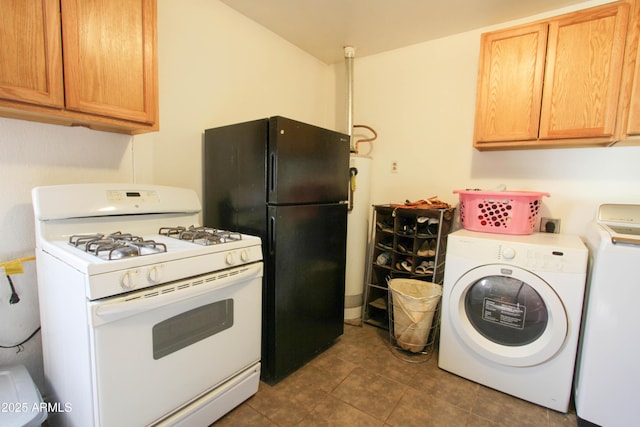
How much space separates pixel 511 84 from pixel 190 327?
2327 mm

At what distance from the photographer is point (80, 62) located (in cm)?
123

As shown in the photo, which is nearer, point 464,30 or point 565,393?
point 565,393

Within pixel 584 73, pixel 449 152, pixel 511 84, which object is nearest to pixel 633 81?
pixel 584 73

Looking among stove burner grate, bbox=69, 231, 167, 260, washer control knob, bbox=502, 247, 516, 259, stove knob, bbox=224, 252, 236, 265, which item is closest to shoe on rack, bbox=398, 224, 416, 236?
washer control knob, bbox=502, 247, 516, 259

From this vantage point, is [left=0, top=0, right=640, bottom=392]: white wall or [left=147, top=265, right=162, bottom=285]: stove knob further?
[left=0, top=0, right=640, bottom=392]: white wall

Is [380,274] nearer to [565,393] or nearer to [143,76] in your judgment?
[565,393]

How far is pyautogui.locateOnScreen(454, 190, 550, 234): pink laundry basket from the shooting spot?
1.88m

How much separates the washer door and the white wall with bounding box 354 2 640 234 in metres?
0.77

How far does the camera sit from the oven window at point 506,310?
1691 millimetres

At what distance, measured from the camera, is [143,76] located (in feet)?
4.68

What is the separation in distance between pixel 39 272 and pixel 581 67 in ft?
9.87

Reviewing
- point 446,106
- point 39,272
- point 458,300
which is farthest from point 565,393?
point 39,272

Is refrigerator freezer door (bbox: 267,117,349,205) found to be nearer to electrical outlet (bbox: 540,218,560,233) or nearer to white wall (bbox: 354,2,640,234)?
white wall (bbox: 354,2,640,234)

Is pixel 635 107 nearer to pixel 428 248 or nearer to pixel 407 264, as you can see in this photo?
pixel 428 248
